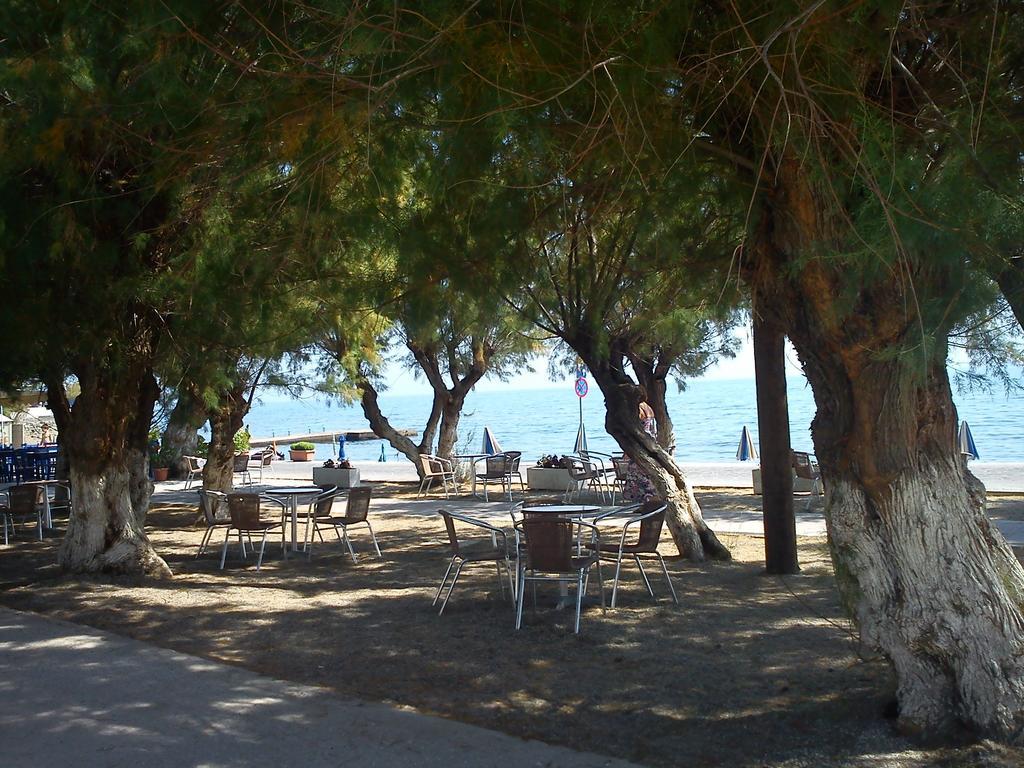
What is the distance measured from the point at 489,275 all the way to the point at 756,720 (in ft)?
9.58

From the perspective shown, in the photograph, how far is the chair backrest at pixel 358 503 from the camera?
9406 millimetres

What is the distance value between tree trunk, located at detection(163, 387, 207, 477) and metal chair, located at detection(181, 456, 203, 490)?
270 mm

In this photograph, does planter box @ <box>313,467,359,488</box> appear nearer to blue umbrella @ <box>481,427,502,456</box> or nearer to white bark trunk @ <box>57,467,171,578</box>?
blue umbrella @ <box>481,427,502,456</box>

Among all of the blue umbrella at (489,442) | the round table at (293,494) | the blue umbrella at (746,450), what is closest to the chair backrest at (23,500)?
the round table at (293,494)

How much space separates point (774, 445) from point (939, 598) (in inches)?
176

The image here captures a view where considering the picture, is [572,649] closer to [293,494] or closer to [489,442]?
[293,494]

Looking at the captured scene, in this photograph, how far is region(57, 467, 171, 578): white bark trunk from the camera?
336 inches

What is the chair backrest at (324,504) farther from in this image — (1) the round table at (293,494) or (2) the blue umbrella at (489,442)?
(2) the blue umbrella at (489,442)

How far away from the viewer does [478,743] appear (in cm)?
405

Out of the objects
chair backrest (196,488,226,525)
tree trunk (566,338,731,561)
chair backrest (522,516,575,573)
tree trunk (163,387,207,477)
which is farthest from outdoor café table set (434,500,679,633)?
tree trunk (163,387,207,477)

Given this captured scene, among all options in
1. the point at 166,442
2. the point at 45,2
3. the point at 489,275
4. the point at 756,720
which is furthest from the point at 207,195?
the point at 166,442

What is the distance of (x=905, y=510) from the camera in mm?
3938

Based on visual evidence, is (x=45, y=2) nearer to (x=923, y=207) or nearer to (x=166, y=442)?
(x=923, y=207)

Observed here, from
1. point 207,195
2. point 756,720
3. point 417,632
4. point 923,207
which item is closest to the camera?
point 923,207
